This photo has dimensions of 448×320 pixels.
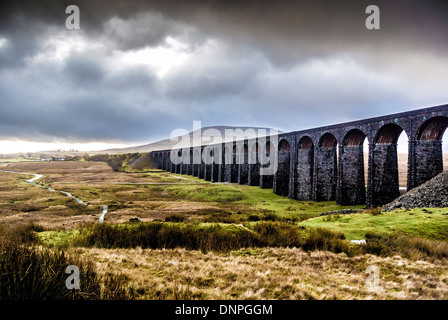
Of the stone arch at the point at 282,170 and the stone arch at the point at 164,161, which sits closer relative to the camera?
the stone arch at the point at 282,170

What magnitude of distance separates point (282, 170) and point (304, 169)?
5.44 m

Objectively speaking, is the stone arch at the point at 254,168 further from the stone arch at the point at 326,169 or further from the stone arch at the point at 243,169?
the stone arch at the point at 326,169

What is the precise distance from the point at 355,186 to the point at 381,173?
4032 millimetres

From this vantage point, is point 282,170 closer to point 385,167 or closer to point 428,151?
point 385,167

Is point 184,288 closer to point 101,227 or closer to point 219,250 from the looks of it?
point 219,250

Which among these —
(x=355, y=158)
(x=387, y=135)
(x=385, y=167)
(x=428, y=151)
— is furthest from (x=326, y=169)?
(x=428, y=151)

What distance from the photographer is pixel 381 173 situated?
2308cm

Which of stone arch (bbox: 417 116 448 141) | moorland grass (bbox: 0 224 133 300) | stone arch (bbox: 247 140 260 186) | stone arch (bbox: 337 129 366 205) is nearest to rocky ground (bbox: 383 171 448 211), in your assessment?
stone arch (bbox: 417 116 448 141)

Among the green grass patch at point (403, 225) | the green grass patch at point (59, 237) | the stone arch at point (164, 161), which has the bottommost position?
the green grass patch at point (403, 225)

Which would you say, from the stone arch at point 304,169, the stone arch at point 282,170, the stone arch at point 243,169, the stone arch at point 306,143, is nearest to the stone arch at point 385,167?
the stone arch at point 304,169

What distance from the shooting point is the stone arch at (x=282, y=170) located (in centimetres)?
3781

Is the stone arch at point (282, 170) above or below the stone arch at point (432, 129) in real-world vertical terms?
below

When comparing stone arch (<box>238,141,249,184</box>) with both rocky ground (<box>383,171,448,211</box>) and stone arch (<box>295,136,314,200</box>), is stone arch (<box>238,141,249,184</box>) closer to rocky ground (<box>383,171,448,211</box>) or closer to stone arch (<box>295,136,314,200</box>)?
stone arch (<box>295,136,314,200</box>)
